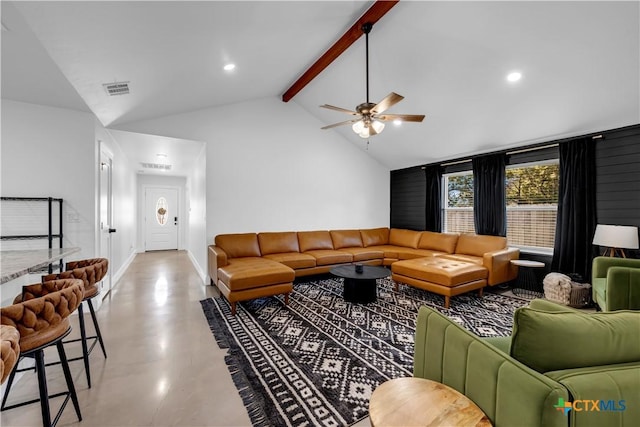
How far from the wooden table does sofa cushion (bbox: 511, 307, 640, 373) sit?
0.92 ft

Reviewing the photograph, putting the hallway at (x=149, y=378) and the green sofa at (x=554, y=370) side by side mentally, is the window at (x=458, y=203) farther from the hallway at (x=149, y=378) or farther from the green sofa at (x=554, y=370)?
the hallway at (x=149, y=378)

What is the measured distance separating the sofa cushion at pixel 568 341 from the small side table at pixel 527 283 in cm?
348

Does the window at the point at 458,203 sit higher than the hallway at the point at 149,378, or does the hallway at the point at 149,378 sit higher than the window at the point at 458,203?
the window at the point at 458,203

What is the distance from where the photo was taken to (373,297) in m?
3.64

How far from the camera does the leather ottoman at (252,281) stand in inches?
125

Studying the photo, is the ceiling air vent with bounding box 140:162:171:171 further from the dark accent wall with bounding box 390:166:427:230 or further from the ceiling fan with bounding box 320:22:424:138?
the dark accent wall with bounding box 390:166:427:230

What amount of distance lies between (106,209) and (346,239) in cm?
406

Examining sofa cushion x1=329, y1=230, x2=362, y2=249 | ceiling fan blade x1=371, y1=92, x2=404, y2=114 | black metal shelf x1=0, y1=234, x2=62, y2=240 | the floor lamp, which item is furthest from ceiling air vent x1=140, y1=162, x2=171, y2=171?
the floor lamp

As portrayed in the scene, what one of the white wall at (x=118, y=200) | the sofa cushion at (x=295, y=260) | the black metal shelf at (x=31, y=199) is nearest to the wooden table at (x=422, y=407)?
the sofa cushion at (x=295, y=260)

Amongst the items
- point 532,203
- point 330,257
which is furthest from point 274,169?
point 532,203

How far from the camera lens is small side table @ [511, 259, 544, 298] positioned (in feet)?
13.2

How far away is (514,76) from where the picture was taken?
316cm

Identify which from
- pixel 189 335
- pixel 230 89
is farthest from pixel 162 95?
pixel 189 335

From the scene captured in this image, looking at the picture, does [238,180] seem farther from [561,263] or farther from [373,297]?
[561,263]
